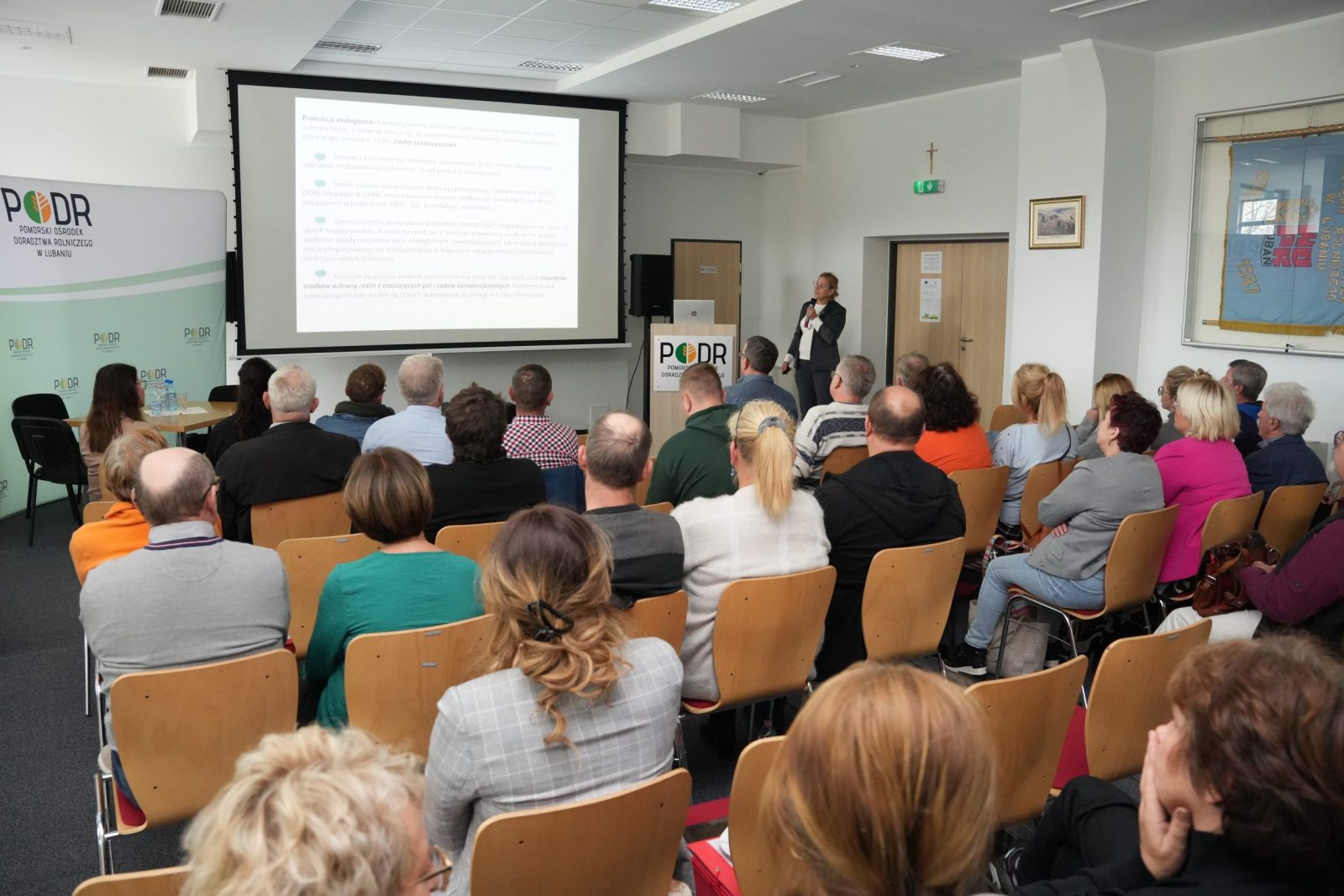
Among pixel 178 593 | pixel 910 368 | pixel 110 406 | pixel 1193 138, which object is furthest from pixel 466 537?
pixel 1193 138

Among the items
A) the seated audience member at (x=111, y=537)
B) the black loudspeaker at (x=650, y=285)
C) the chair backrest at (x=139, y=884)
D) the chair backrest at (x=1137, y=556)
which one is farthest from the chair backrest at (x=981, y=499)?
the black loudspeaker at (x=650, y=285)

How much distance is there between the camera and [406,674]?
8.00 ft

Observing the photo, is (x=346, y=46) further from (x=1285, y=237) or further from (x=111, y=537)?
(x=1285, y=237)

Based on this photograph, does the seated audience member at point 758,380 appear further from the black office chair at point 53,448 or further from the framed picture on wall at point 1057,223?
the black office chair at point 53,448

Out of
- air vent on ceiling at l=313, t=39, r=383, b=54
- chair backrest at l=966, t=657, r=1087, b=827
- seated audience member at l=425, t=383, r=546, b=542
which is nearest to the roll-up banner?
air vent on ceiling at l=313, t=39, r=383, b=54

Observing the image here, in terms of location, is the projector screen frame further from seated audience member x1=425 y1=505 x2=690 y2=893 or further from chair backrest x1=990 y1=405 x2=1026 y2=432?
seated audience member x1=425 y1=505 x2=690 y2=893

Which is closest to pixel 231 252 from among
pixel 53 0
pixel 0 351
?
pixel 0 351

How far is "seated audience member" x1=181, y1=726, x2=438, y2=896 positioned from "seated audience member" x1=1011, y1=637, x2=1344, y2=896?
99 cm

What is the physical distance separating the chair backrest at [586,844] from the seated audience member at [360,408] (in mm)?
3383

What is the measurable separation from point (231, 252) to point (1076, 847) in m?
8.09

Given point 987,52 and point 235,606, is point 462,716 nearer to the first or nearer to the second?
point 235,606

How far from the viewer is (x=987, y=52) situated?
293 inches

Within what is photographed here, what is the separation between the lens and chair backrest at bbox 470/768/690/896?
159 centimetres

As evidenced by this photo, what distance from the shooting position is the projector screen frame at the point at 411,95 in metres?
7.73
